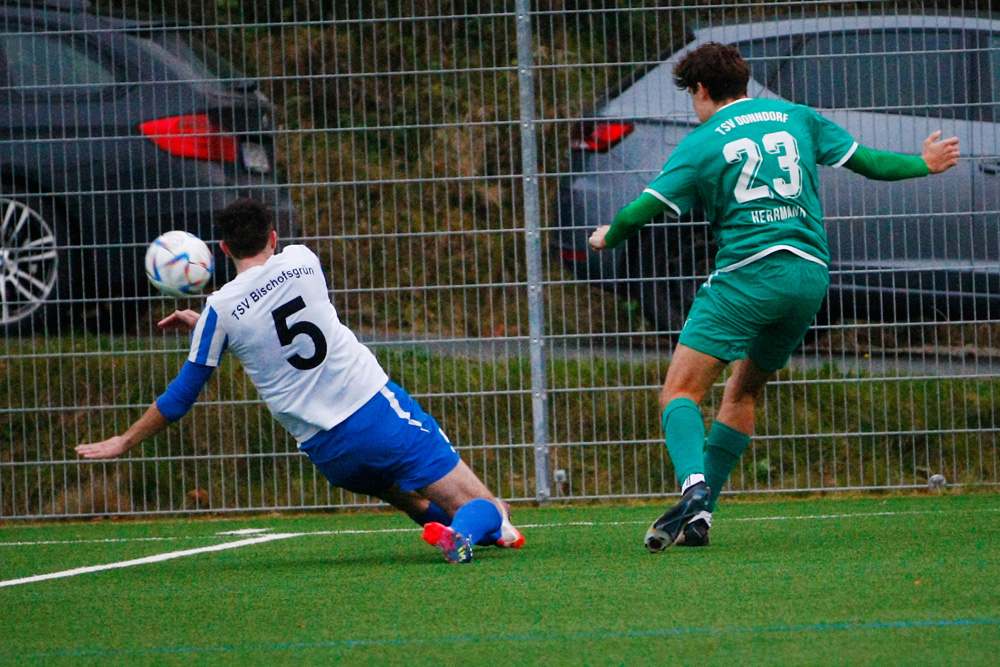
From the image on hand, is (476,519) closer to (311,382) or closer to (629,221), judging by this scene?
(311,382)

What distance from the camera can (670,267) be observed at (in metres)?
7.66

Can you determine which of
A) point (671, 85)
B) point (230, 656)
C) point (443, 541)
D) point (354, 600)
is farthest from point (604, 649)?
point (671, 85)

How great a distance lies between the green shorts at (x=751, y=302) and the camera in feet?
17.4

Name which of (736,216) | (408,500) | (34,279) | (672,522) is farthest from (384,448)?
(34,279)

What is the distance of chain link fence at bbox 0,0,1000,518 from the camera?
7535 millimetres

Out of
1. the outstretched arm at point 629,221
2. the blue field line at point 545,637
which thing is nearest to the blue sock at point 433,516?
the outstretched arm at point 629,221

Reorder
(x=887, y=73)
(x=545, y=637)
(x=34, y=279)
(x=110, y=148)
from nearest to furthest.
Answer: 1. (x=545, y=637)
2. (x=887, y=73)
3. (x=110, y=148)
4. (x=34, y=279)

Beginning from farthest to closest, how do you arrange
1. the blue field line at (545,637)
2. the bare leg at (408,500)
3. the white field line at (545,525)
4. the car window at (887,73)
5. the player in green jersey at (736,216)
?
the car window at (887,73) < the white field line at (545,525) < the bare leg at (408,500) < the player in green jersey at (736,216) < the blue field line at (545,637)

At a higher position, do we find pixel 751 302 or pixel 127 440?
pixel 751 302

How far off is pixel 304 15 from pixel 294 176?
83 cm

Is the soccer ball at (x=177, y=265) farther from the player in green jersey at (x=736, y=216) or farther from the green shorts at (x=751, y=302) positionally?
the green shorts at (x=751, y=302)

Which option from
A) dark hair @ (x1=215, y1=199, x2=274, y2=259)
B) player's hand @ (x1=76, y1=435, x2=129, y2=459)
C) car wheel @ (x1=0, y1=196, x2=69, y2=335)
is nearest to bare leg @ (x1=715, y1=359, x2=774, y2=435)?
dark hair @ (x1=215, y1=199, x2=274, y2=259)

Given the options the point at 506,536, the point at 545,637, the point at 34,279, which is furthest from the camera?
the point at 34,279

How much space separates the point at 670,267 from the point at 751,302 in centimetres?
235
